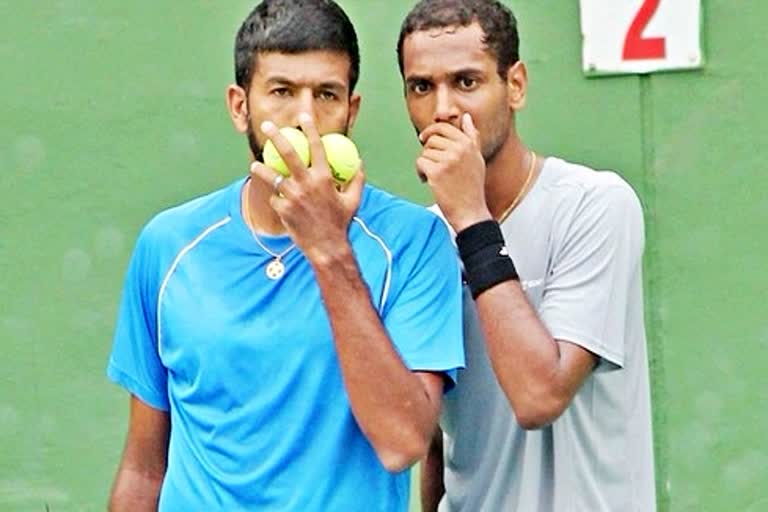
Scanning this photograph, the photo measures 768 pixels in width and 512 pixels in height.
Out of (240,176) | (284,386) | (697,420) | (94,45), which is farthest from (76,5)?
(284,386)

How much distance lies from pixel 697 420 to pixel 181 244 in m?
2.48

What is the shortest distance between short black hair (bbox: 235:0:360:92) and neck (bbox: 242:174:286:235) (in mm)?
206

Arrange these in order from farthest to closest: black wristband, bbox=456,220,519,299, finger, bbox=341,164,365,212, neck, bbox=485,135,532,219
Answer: neck, bbox=485,135,532,219 < black wristband, bbox=456,220,519,299 < finger, bbox=341,164,365,212

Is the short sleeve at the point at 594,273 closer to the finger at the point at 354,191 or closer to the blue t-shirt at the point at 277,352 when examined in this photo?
the blue t-shirt at the point at 277,352

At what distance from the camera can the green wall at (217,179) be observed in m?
5.73

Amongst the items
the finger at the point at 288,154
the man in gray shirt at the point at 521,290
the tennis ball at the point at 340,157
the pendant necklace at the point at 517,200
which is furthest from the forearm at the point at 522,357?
the finger at the point at 288,154

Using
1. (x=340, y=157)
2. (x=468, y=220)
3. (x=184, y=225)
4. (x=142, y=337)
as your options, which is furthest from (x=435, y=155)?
(x=142, y=337)

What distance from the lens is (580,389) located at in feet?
12.5

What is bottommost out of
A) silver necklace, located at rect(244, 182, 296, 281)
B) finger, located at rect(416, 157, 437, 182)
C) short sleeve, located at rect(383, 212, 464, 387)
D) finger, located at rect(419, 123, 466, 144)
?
short sleeve, located at rect(383, 212, 464, 387)

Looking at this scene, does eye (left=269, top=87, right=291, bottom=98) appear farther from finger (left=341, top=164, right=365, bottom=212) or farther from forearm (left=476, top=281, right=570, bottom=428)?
forearm (left=476, top=281, right=570, bottom=428)

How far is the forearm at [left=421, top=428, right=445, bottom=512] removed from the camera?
4.14 metres

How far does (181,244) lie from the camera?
381 centimetres

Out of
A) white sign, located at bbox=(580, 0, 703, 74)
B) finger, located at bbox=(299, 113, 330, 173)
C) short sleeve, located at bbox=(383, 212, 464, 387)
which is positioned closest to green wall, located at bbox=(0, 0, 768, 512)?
white sign, located at bbox=(580, 0, 703, 74)

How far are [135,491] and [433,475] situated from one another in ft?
2.14
